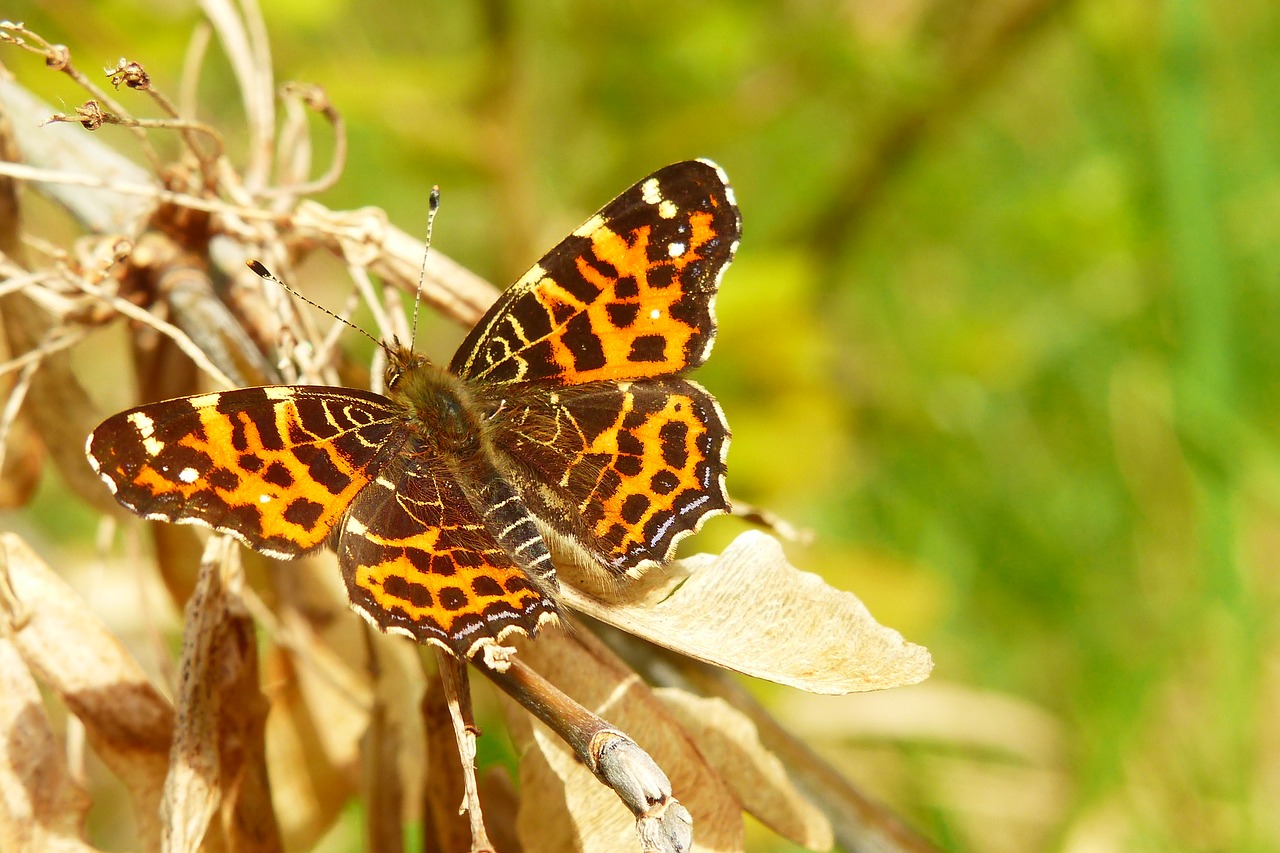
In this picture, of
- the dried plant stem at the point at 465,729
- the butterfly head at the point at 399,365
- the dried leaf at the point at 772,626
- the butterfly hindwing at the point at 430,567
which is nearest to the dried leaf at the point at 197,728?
the butterfly hindwing at the point at 430,567

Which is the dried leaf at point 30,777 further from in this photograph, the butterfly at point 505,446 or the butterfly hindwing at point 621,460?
the butterfly hindwing at point 621,460

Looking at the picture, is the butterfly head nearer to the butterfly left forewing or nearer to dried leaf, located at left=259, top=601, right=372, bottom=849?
the butterfly left forewing

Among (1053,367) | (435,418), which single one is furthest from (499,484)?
(1053,367)

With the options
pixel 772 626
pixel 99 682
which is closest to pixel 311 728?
pixel 99 682

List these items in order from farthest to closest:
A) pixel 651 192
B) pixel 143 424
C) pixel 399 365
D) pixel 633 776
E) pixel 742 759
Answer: pixel 399 365 < pixel 651 192 < pixel 143 424 < pixel 742 759 < pixel 633 776

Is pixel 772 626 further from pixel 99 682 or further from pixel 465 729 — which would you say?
Answer: pixel 99 682

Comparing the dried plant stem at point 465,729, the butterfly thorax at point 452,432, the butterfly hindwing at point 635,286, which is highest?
the butterfly hindwing at point 635,286
